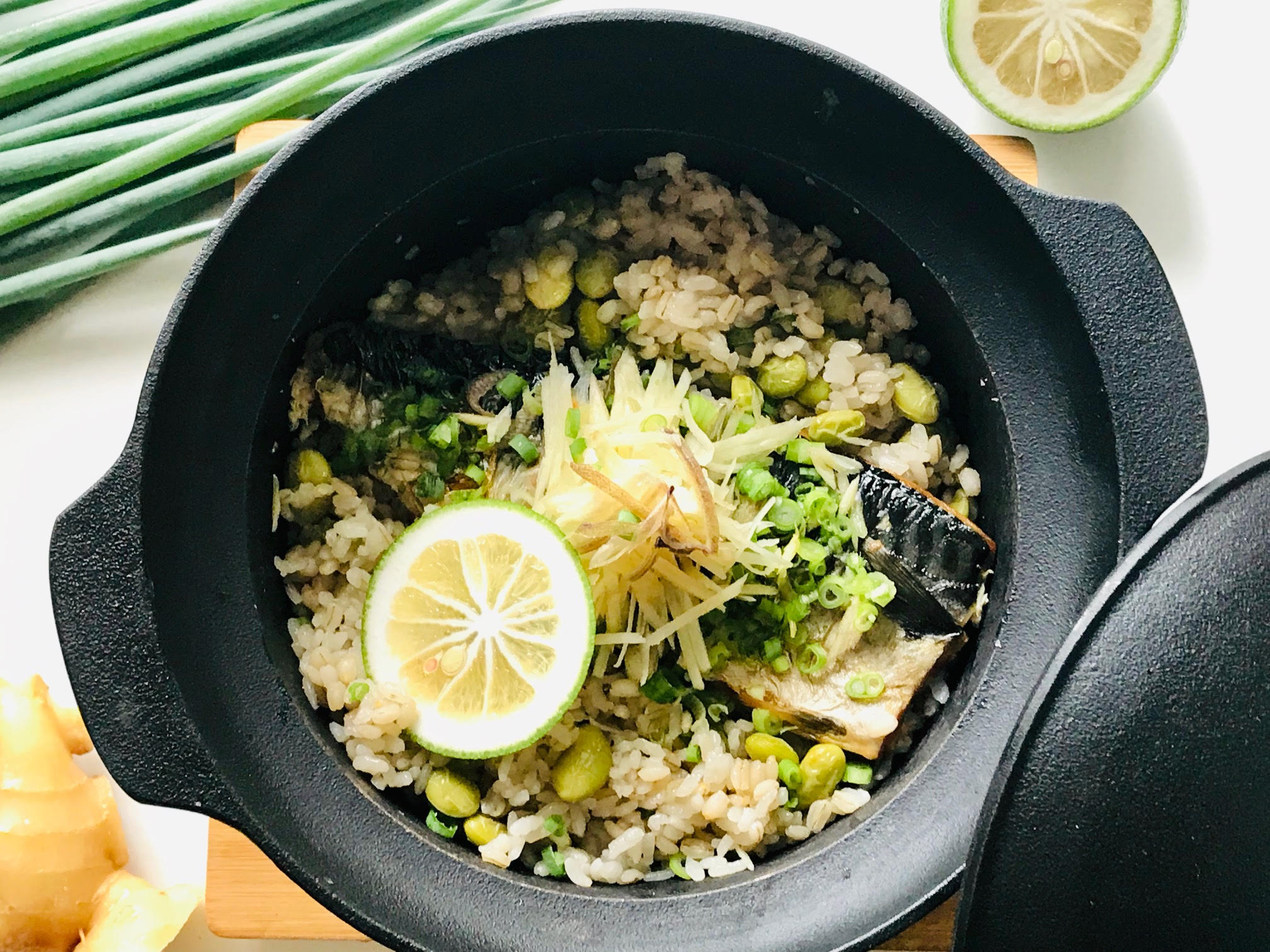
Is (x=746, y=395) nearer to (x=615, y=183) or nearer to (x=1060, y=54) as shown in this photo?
(x=615, y=183)

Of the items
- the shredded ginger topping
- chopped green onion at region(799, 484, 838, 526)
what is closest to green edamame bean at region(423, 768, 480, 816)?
the shredded ginger topping

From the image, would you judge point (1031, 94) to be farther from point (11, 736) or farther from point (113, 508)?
point (11, 736)

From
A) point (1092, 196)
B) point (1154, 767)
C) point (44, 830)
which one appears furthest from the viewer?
point (1092, 196)

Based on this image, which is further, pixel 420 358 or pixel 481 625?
pixel 420 358

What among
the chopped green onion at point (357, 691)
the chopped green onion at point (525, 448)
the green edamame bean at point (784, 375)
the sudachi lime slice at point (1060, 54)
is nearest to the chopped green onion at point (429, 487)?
the chopped green onion at point (525, 448)

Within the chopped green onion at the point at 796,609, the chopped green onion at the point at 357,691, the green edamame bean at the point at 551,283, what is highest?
the green edamame bean at the point at 551,283

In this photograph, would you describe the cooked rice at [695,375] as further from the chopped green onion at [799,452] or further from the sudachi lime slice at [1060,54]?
the sudachi lime slice at [1060,54]

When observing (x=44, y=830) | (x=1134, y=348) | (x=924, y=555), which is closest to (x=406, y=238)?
(x=924, y=555)
